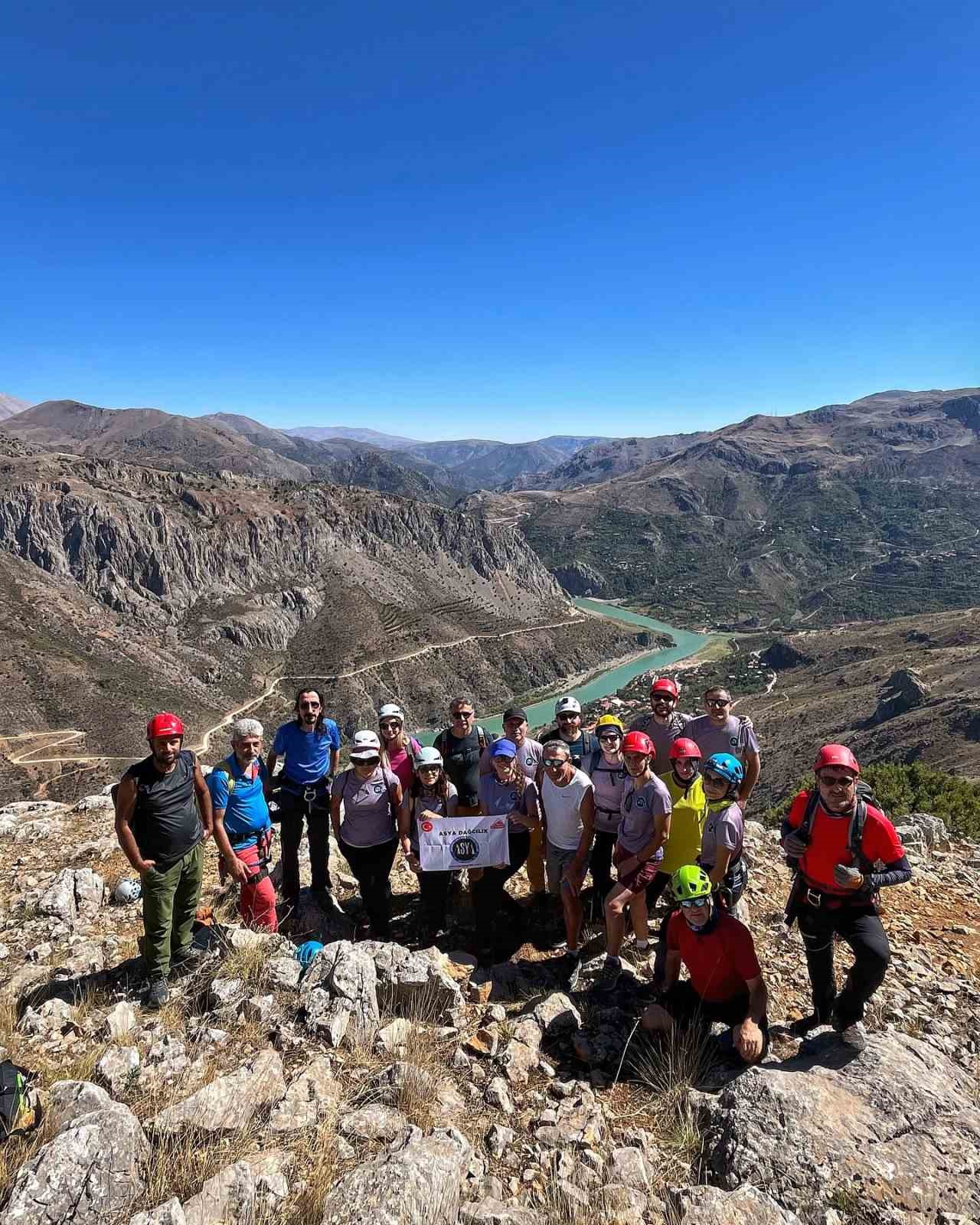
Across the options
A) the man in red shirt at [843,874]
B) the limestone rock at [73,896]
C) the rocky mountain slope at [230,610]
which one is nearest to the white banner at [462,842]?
the man in red shirt at [843,874]

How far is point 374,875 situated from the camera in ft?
21.6

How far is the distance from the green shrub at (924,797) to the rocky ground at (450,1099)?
20.2 ft

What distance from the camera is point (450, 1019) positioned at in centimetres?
527

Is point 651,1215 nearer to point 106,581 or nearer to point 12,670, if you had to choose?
point 12,670

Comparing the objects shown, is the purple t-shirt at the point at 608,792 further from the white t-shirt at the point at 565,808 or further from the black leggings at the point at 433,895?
the black leggings at the point at 433,895

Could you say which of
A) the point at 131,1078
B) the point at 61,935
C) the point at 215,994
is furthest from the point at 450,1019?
the point at 61,935

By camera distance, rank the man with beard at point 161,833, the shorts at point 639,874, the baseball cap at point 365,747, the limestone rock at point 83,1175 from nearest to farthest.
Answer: the limestone rock at point 83,1175
the man with beard at point 161,833
the shorts at point 639,874
the baseball cap at point 365,747

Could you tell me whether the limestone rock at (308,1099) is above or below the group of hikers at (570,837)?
below

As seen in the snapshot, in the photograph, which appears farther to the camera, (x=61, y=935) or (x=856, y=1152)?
(x=61, y=935)

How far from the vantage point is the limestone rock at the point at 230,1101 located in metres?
3.70

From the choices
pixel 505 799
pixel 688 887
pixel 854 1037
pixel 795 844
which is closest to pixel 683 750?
pixel 795 844

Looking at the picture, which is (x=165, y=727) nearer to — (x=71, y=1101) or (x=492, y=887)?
(x=71, y=1101)

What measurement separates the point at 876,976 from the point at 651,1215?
258 cm

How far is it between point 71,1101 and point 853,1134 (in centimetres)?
484
